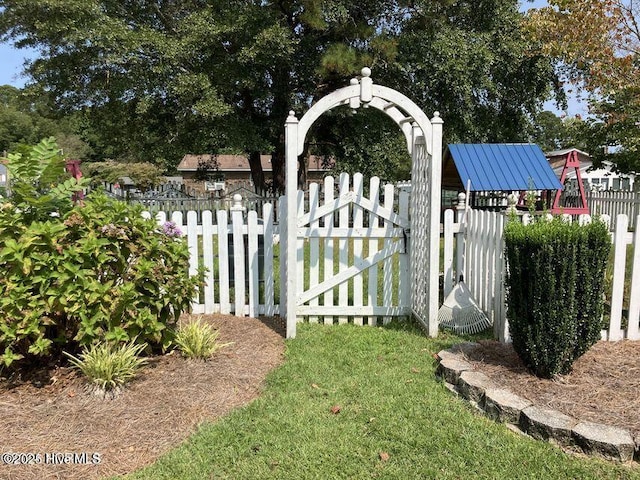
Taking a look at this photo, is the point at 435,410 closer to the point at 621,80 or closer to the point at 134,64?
the point at 134,64

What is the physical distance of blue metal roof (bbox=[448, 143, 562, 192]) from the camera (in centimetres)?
1043

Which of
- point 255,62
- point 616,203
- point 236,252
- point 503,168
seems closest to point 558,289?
point 236,252

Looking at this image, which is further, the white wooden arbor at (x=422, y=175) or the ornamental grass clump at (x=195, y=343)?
the white wooden arbor at (x=422, y=175)

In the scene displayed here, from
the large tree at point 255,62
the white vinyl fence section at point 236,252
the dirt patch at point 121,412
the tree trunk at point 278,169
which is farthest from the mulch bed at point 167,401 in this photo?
the tree trunk at point 278,169

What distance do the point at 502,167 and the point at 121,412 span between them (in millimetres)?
9918

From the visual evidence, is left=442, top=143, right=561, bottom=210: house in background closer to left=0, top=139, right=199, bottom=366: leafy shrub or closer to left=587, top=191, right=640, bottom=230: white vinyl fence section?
left=587, top=191, right=640, bottom=230: white vinyl fence section

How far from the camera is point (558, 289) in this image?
330 cm

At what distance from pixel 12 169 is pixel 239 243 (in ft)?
7.74

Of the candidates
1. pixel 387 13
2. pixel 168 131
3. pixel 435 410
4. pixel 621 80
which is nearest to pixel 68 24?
pixel 168 131

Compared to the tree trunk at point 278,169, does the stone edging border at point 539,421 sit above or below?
below

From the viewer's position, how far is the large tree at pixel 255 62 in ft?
37.0

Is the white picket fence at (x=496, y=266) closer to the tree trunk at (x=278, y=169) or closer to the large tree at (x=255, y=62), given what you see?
the large tree at (x=255, y=62)

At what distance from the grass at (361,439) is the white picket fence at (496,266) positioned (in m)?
1.18

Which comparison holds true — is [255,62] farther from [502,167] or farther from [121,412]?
[121,412]
